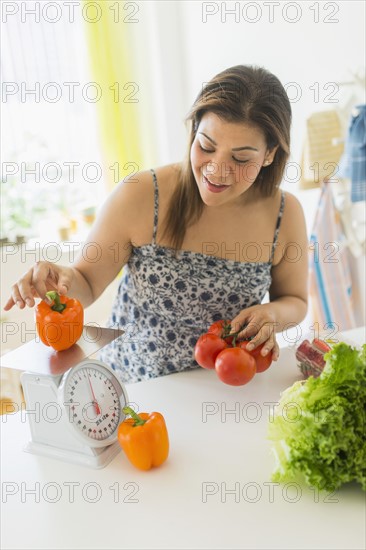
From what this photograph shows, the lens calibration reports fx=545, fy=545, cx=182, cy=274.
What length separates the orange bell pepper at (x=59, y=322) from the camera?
1.19 meters

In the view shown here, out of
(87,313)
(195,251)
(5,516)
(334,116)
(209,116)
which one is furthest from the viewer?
(87,313)

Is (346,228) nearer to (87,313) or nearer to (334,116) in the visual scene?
(334,116)

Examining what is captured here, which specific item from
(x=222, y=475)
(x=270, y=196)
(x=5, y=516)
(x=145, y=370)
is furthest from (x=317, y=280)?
(x=5, y=516)

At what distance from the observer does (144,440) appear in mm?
1101

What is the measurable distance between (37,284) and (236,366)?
1.66 feet

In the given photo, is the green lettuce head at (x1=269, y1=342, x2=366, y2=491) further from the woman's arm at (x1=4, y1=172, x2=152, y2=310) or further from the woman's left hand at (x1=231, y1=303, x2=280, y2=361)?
the woman's arm at (x1=4, y1=172, x2=152, y2=310)

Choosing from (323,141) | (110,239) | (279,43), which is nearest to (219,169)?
(110,239)

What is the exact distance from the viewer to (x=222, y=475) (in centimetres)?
110

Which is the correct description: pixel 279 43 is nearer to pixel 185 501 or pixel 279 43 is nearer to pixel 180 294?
pixel 180 294

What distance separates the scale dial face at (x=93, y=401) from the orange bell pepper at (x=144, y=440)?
0.04 metres

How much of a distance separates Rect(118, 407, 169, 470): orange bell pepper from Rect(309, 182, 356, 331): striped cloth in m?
1.49

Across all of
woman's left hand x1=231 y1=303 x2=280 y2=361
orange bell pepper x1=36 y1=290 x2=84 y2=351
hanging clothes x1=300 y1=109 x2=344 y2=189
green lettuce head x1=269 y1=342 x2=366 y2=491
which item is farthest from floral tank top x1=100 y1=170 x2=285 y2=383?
hanging clothes x1=300 y1=109 x2=344 y2=189

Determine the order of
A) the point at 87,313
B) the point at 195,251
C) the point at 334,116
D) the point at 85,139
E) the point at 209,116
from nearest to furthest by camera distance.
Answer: the point at 209,116 → the point at 195,251 → the point at 334,116 → the point at 87,313 → the point at 85,139

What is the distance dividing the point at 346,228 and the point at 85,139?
7.15ft
